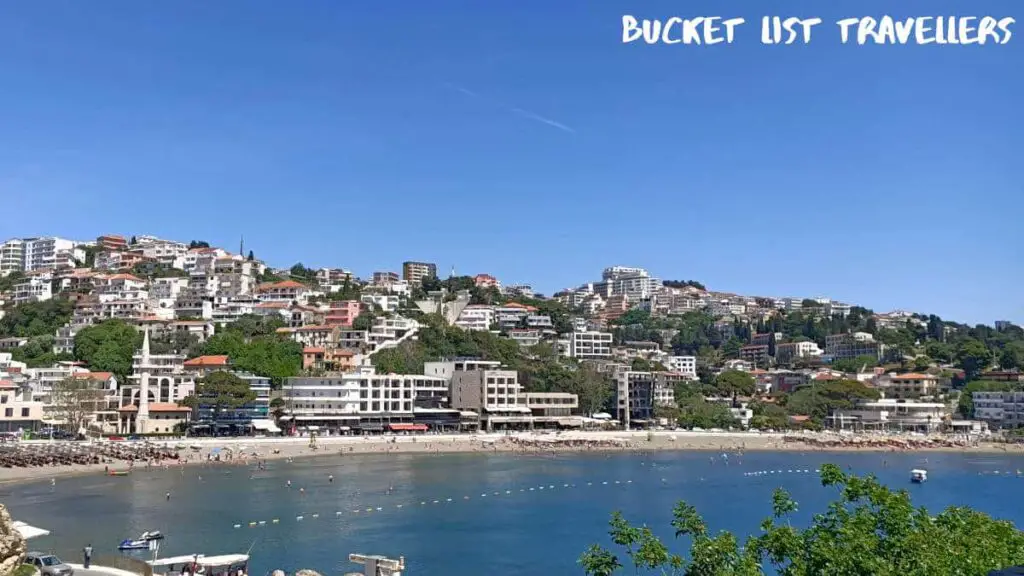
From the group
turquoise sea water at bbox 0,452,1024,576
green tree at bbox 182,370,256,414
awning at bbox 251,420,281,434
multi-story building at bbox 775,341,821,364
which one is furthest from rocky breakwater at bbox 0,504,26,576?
multi-story building at bbox 775,341,821,364

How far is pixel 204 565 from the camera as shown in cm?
2281

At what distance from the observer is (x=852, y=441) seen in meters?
73.8

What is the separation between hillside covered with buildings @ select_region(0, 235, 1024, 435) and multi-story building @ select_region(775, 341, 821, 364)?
1.31 feet

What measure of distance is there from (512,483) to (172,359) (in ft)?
123

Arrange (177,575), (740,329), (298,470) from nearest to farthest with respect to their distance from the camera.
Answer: (177,575) → (298,470) → (740,329)

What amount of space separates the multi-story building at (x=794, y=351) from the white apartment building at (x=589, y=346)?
33.8 m

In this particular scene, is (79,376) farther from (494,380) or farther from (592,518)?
(592,518)

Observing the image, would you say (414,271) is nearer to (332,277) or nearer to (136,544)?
(332,277)

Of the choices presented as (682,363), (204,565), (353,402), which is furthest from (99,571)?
(682,363)

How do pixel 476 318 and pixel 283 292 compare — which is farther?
pixel 476 318

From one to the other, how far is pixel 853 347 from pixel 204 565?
114490 mm

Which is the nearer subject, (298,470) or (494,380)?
(298,470)

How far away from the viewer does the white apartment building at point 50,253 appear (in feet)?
385

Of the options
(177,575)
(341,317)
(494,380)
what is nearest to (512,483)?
(177,575)
